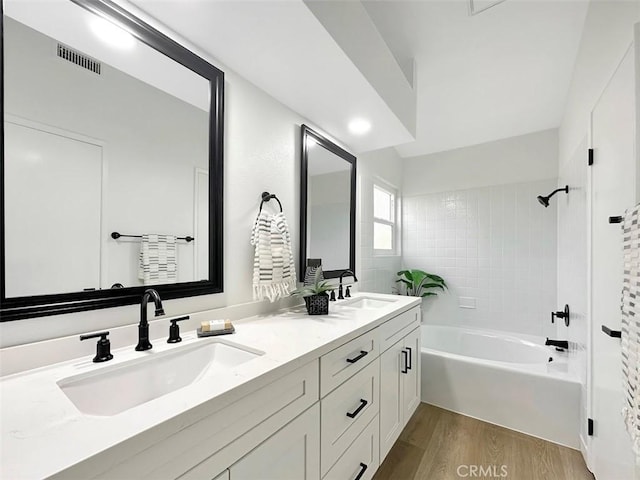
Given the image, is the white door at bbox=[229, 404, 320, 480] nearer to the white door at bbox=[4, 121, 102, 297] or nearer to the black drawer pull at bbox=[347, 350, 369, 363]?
the black drawer pull at bbox=[347, 350, 369, 363]

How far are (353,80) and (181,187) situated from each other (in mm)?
974

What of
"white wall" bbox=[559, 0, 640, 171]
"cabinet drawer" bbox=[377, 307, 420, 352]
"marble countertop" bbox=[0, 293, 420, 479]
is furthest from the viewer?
"cabinet drawer" bbox=[377, 307, 420, 352]

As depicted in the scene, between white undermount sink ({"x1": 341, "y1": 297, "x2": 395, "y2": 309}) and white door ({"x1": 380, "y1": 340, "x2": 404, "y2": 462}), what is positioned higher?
white undermount sink ({"x1": 341, "y1": 297, "x2": 395, "y2": 309})

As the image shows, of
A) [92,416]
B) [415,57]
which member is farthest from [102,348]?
[415,57]

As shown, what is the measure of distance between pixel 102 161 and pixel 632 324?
5.81 ft

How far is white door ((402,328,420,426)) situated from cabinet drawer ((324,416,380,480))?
0.46 meters

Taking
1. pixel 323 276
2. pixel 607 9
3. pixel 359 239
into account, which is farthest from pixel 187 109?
pixel 607 9

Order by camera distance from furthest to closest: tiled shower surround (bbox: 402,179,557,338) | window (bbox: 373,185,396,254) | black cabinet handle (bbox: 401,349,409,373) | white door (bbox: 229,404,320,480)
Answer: window (bbox: 373,185,396,254)
tiled shower surround (bbox: 402,179,557,338)
black cabinet handle (bbox: 401,349,409,373)
white door (bbox: 229,404,320,480)

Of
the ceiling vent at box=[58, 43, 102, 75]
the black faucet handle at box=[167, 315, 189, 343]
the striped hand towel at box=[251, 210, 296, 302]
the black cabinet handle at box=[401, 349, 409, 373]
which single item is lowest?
the black cabinet handle at box=[401, 349, 409, 373]

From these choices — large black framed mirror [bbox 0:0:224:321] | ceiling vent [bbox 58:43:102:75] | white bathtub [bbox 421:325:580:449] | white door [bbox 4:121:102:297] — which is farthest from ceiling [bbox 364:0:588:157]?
white bathtub [bbox 421:325:580:449]

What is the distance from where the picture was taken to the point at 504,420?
2.06 m

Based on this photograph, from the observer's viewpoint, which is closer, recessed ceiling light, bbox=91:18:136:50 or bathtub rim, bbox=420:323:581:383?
recessed ceiling light, bbox=91:18:136:50

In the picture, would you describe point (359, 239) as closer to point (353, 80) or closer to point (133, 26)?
point (353, 80)

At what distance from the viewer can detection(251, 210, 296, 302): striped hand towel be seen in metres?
1.43
